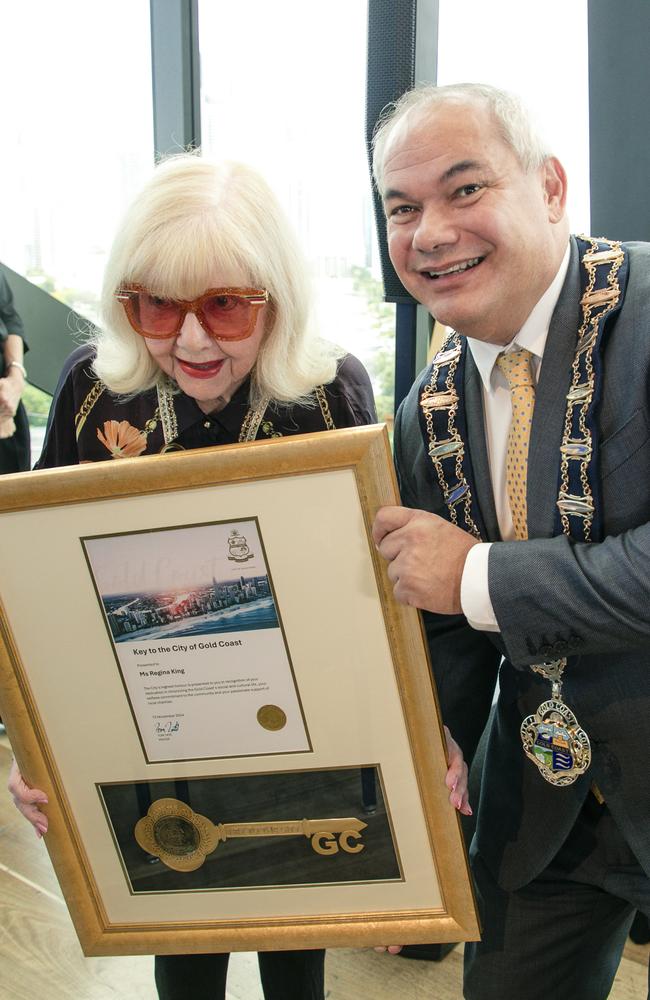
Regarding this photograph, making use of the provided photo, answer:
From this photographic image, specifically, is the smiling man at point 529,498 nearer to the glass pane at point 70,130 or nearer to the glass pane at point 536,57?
the glass pane at point 536,57

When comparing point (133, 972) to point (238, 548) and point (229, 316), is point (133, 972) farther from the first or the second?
point (229, 316)

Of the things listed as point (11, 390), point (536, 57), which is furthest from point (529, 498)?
point (11, 390)

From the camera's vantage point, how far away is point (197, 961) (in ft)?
4.83

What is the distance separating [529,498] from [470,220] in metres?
0.40

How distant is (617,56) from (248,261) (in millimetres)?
1584

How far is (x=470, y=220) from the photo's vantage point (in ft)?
4.21

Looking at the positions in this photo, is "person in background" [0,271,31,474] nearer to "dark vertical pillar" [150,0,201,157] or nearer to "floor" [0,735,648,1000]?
"dark vertical pillar" [150,0,201,157]

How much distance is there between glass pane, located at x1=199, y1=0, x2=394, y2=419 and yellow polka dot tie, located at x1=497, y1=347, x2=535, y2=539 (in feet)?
5.95

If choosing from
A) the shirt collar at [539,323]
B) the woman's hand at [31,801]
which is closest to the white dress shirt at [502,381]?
the shirt collar at [539,323]

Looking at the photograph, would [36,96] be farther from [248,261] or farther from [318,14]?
[248,261]

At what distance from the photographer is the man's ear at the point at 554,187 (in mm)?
1364

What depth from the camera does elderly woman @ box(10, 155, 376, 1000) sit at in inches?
47.1

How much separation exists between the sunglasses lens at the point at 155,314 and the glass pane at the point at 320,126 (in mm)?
1914

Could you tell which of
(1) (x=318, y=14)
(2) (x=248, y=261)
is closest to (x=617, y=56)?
(1) (x=318, y=14)
